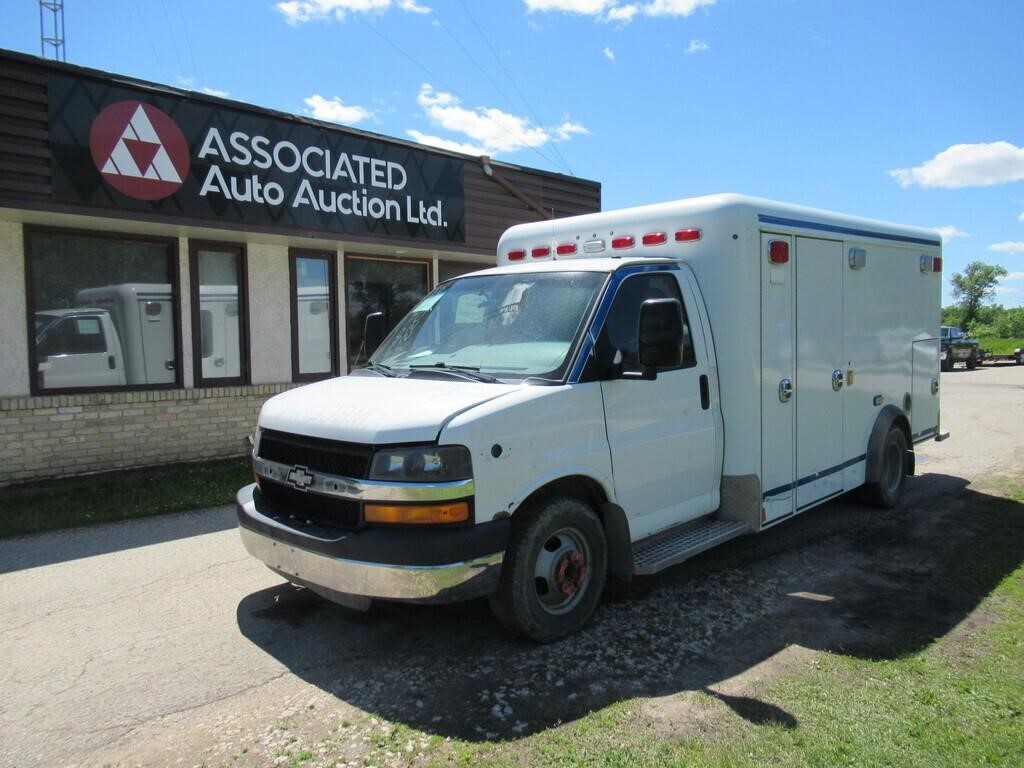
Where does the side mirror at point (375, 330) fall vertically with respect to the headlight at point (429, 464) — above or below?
above

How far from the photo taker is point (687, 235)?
530 cm

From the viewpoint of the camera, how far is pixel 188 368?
9.90 meters

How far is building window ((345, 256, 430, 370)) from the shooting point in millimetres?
11727

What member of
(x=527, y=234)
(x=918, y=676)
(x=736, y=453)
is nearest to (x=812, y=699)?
(x=918, y=676)

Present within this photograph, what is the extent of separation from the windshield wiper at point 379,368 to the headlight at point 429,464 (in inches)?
45.2

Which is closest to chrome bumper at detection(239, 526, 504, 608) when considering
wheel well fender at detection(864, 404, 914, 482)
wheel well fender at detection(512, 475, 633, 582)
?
wheel well fender at detection(512, 475, 633, 582)

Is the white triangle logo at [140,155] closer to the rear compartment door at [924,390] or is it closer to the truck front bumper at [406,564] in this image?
the truck front bumper at [406,564]

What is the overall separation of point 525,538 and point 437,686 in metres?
0.85

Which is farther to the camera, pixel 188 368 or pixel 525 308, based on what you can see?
pixel 188 368

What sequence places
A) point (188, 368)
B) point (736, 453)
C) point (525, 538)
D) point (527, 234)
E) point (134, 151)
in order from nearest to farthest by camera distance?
1. point (525, 538)
2. point (736, 453)
3. point (527, 234)
4. point (134, 151)
5. point (188, 368)

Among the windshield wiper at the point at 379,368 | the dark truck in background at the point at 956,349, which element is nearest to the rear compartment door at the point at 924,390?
the windshield wiper at the point at 379,368

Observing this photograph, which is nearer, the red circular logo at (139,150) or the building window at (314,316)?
the red circular logo at (139,150)

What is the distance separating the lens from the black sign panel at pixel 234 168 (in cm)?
816

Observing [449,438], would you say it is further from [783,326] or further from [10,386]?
[10,386]
